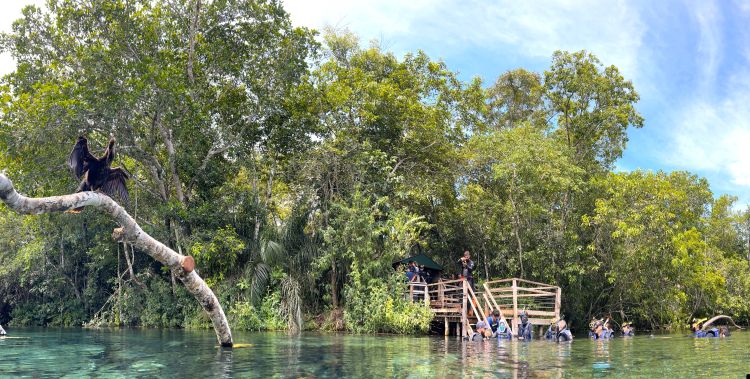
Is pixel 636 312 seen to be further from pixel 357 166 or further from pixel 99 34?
pixel 99 34

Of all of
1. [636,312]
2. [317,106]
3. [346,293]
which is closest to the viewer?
[346,293]

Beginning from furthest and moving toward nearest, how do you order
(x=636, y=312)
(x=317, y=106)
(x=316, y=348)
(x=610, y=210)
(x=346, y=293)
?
(x=636, y=312), (x=317, y=106), (x=610, y=210), (x=346, y=293), (x=316, y=348)

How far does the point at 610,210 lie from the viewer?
24281mm

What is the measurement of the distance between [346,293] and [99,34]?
1439 centimetres

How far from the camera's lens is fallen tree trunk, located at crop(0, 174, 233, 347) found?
24.5ft

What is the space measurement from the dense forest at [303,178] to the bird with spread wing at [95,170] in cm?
1174

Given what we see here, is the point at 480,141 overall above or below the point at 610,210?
above

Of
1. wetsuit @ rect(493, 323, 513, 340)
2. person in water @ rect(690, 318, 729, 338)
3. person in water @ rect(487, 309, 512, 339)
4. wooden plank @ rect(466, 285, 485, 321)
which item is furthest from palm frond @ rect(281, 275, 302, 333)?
person in water @ rect(690, 318, 729, 338)

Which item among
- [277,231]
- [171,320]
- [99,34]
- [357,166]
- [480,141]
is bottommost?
[171,320]

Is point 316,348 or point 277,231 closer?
point 316,348

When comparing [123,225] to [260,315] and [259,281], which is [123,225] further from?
[260,315]

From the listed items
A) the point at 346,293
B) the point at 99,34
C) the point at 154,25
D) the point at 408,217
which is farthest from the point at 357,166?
the point at 99,34

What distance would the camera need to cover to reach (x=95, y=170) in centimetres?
984

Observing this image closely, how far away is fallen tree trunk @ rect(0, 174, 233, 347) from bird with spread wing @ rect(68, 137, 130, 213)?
545mm
